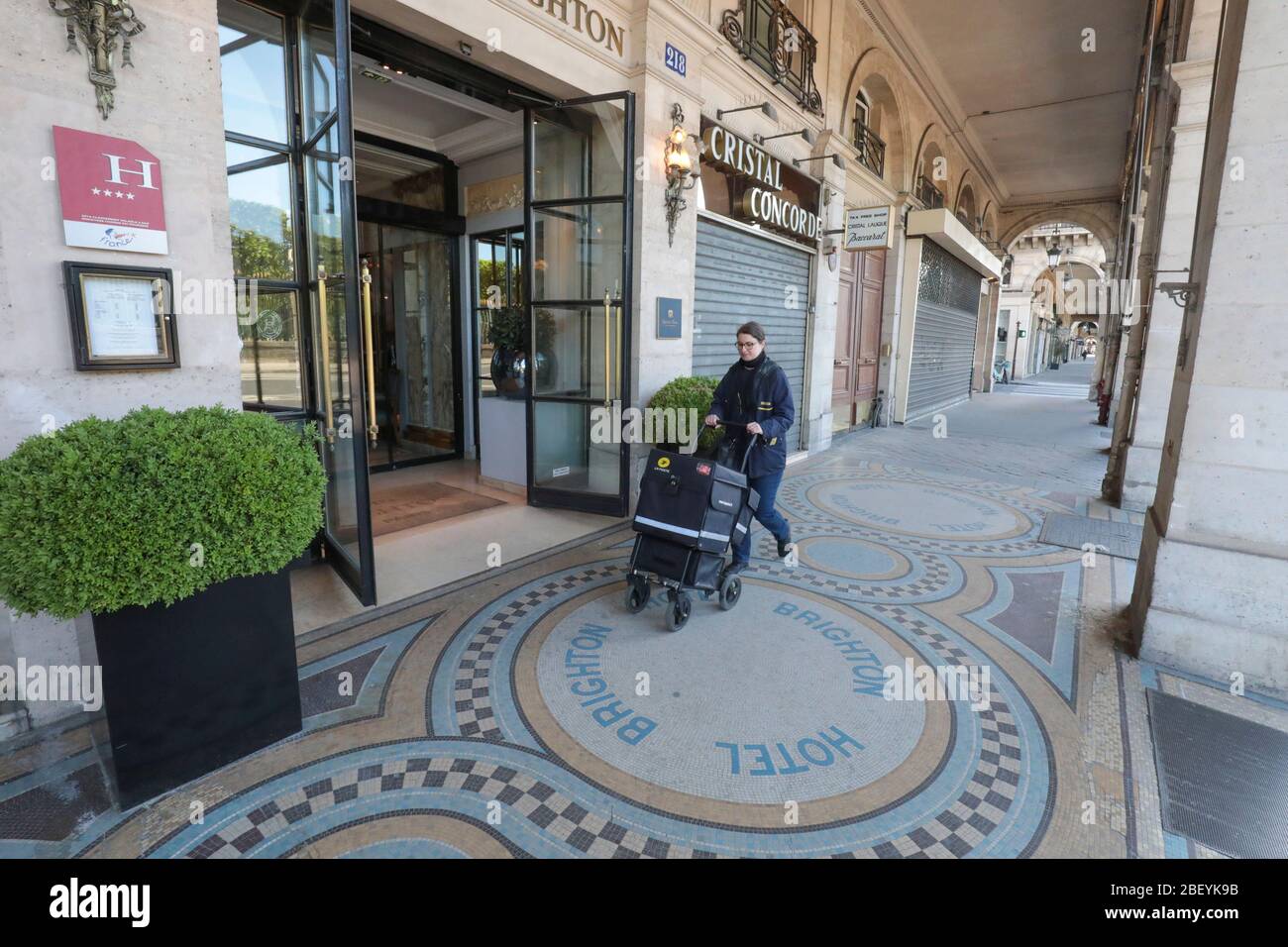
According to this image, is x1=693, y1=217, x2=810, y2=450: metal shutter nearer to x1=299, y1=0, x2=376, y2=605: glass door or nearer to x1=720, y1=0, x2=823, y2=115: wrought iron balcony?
x1=720, y1=0, x2=823, y2=115: wrought iron balcony

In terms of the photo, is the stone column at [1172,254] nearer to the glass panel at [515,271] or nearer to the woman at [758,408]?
the woman at [758,408]

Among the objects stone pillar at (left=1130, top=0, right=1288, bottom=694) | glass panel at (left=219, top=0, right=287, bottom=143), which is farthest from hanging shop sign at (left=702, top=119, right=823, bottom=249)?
stone pillar at (left=1130, top=0, right=1288, bottom=694)

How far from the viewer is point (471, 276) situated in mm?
7535

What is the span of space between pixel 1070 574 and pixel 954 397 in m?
13.7

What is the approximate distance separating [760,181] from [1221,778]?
246 inches

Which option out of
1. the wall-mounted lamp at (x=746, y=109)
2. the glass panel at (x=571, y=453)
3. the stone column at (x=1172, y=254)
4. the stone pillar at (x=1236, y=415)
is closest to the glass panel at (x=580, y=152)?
the wall-mounted lamp at (x=746, y=109)

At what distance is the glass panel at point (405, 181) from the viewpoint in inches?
281

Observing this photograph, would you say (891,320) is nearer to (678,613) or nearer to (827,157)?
(827,157)

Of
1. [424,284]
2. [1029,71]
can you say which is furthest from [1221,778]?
[1029,71]

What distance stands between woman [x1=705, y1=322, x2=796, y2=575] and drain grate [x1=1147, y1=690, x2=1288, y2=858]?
2127mm

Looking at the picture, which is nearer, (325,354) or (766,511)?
(325,354)

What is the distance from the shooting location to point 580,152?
5320 millimetres
